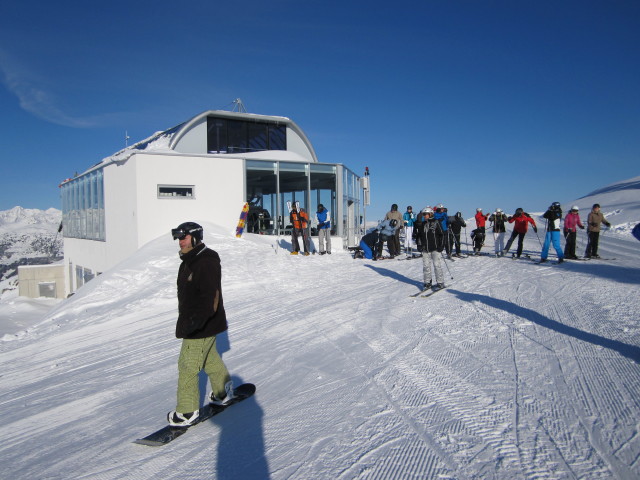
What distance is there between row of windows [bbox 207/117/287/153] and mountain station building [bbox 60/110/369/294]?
0.05 m

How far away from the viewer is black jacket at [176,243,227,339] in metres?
3.52

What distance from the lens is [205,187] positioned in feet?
51.8

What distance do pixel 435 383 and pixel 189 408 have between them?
2.34m

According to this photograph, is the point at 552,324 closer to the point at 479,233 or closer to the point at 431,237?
the point at 431,237

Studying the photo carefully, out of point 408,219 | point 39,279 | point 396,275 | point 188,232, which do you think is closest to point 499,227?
point 408,219

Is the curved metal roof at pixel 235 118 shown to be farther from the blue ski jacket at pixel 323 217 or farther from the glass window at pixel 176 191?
the blue ski jacket at pixel 323 217

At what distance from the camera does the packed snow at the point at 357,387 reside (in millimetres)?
2988

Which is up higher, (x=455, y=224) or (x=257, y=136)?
(x=257, y=136)

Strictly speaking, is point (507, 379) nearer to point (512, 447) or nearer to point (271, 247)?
Result: point (512, 447)

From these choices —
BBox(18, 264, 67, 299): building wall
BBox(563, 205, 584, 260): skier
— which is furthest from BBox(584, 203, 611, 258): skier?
BBox(18, 264, 67, 299): building wall

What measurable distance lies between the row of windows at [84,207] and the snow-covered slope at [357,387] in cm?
1061

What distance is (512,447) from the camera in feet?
9.82

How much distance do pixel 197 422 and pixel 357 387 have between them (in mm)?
1540

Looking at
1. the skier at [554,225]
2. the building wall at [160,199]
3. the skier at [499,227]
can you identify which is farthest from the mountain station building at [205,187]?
the skier at [554,225]
